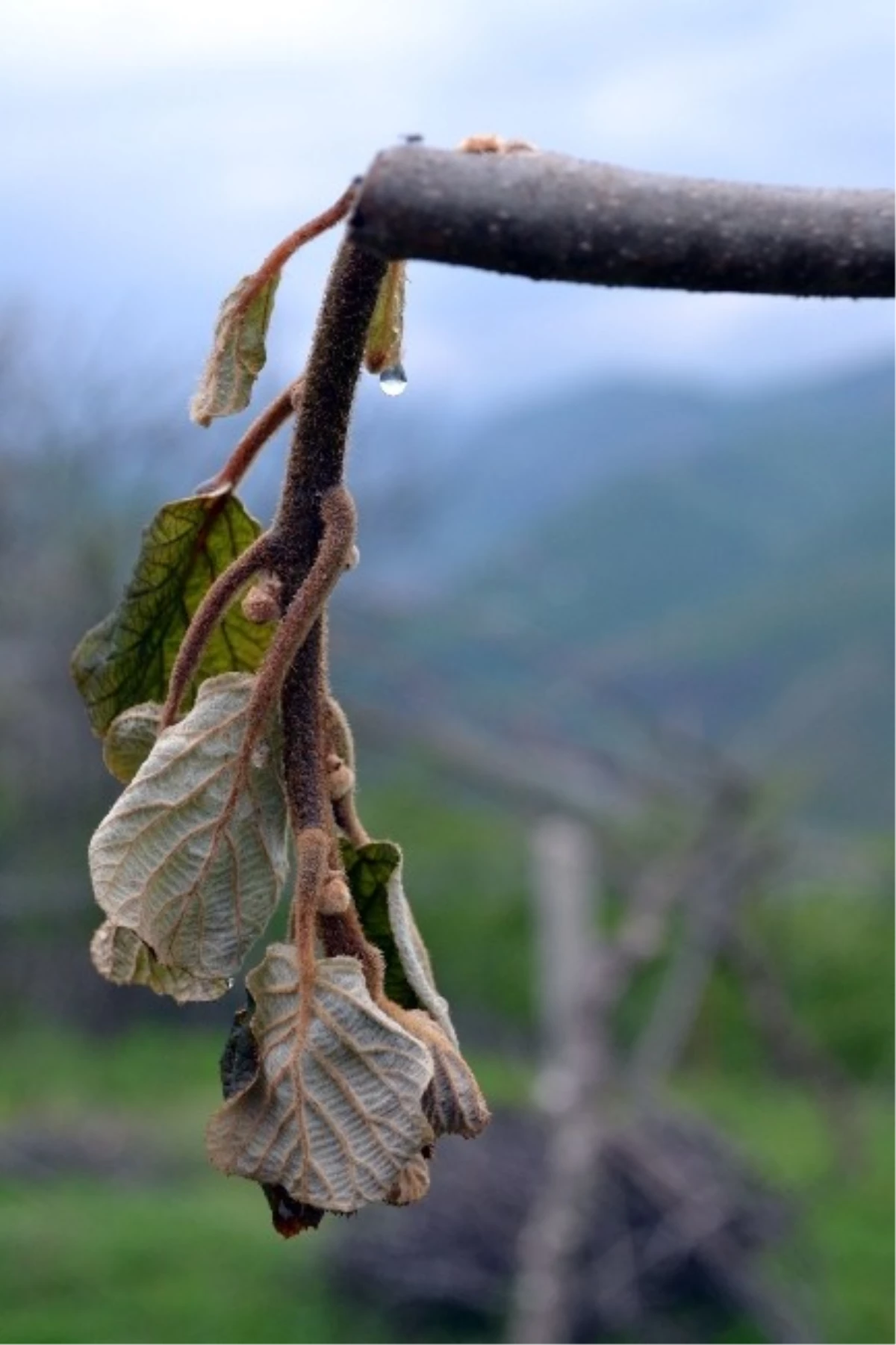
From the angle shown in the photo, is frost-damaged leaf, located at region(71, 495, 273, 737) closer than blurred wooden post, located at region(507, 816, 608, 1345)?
Yes

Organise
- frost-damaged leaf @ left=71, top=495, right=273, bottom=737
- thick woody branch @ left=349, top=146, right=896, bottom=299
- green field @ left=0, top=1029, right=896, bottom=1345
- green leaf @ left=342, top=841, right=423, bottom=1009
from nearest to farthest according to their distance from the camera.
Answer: thick woody branch @ left=349, top=146, right=896, bottom=299, green leaf @ left=342, top=841, right=423, bottom=1009, frost-damaged leaf @ left=71, top=495, right=273, bottom=737, green field @ left=0, top=1029, right=896, bottom=1345

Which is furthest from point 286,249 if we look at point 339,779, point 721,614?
point 721,614

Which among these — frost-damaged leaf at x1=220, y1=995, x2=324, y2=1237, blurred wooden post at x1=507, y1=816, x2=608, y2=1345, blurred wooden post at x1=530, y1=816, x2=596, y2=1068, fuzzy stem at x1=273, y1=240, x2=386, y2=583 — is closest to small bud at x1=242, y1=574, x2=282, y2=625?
fuzzy stem at x1=273, y1=240, x2=386, y2=583

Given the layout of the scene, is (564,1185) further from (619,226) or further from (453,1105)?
(619,226)

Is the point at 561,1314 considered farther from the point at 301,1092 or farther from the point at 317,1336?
the point at 301,1092

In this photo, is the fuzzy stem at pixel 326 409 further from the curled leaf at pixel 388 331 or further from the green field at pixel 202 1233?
the green field at pixel 202 1233

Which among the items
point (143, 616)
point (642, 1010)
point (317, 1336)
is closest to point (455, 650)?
point (642, 1010)

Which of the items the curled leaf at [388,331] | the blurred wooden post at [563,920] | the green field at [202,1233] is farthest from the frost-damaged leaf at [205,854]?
the blurred wooden post at [563,920]

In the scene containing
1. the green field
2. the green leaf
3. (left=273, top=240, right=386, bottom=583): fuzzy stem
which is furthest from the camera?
the green field

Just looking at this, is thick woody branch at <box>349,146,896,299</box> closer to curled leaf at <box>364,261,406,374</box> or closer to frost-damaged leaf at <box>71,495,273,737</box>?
curled leaf at <box>364,261,406,374</box>
